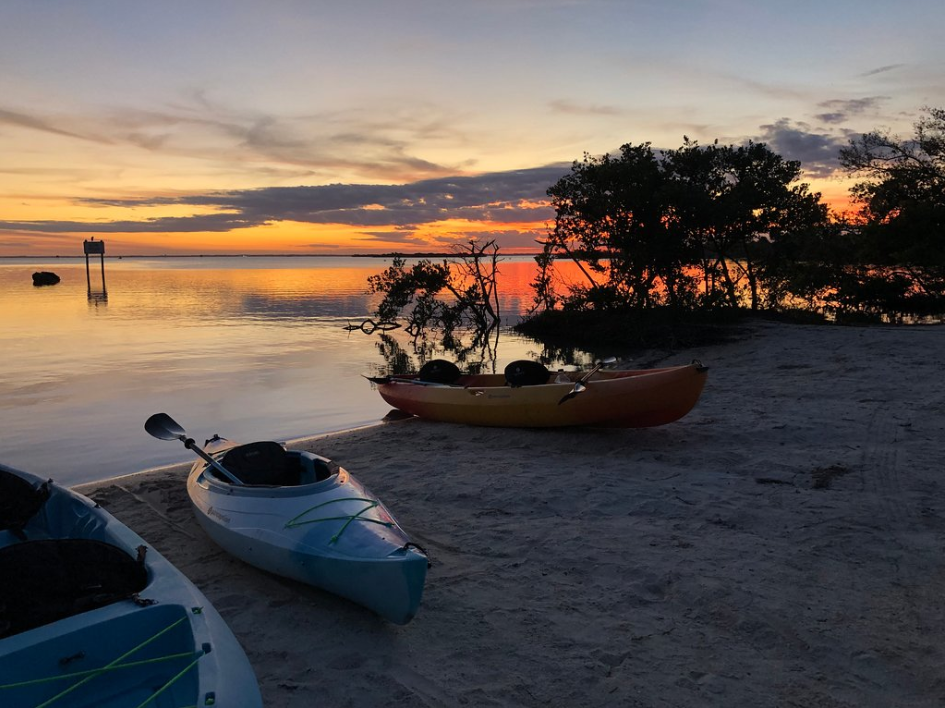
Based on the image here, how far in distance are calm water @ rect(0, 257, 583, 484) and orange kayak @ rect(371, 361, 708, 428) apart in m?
2.40

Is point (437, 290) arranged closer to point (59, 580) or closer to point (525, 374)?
point (525, 374)

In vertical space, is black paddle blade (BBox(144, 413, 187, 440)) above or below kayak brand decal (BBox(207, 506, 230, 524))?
above

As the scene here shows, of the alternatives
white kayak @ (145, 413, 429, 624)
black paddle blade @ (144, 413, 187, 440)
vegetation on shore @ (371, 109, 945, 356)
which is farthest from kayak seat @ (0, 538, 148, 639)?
vegetation on shore @ (371, 109, 945, 356)

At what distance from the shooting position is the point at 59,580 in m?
3.25

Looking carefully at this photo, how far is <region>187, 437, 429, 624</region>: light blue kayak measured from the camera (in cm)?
391

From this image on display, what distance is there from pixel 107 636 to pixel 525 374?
6.61 metres

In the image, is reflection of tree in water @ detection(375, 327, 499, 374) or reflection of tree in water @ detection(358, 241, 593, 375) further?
reflection of tree in water @ detection(358, 241, 593, 375)

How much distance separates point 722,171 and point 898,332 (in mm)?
8403

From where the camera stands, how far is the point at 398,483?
7.06m

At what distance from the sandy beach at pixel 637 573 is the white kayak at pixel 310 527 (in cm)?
27

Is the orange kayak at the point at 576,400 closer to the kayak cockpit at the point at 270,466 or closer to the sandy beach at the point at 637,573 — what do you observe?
the sandy beach at the point at 637,573

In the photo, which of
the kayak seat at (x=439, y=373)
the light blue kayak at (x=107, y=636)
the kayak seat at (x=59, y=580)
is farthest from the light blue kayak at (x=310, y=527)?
the kayak seat at (x=439, y=373)

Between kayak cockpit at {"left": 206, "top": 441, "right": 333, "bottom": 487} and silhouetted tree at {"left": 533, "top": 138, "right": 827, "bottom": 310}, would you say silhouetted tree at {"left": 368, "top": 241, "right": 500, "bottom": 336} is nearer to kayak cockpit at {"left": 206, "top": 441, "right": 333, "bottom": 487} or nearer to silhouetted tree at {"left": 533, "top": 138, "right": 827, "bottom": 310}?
silhouetted tree at {"left": 533, "top": 138, "right": 827, "bottom": 310}

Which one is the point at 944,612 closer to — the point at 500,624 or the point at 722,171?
the point at 500,624
